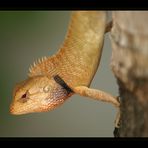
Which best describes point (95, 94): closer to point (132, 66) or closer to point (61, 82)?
point (61, 82)

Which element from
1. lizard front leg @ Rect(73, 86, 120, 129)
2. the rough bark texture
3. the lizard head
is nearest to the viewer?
the rough bark texture

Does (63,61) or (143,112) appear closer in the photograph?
(143,112)

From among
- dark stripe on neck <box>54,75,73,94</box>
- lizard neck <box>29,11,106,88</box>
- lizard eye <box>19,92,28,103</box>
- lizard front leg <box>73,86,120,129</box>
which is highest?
lizard neck <box>29,11,106,88</box>

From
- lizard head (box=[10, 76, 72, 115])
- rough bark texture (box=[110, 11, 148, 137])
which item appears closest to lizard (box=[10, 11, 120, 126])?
lizard head (box=[10, 76, 72, 115])

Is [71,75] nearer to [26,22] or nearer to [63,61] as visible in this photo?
[63,61]

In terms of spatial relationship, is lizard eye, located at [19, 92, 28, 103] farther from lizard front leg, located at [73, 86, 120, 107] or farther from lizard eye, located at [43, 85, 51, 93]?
lizard front leg, located at [73, 86, 120, 107]
